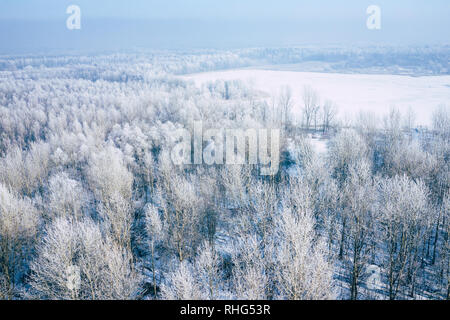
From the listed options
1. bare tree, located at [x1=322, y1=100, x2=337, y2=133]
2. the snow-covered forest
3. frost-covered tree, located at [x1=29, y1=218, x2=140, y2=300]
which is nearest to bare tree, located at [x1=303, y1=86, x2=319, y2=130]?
bare tree, located at [x1=322, y1=100, x2=337, y2=133]

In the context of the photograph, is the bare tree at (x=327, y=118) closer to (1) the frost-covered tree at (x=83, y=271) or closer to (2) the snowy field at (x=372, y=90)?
(2) the snowy field at (x=372, y=90)

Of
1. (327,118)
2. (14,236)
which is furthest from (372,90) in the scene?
(14,236)

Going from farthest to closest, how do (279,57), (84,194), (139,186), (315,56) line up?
(279,57), (315,56), (139,186), (84,194)

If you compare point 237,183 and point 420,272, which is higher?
point 237,183

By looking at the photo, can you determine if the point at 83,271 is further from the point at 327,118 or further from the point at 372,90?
the point at 372,90

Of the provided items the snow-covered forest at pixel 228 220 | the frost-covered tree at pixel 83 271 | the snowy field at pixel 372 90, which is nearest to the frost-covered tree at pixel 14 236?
the snow-covered forest at pixel 228 220
